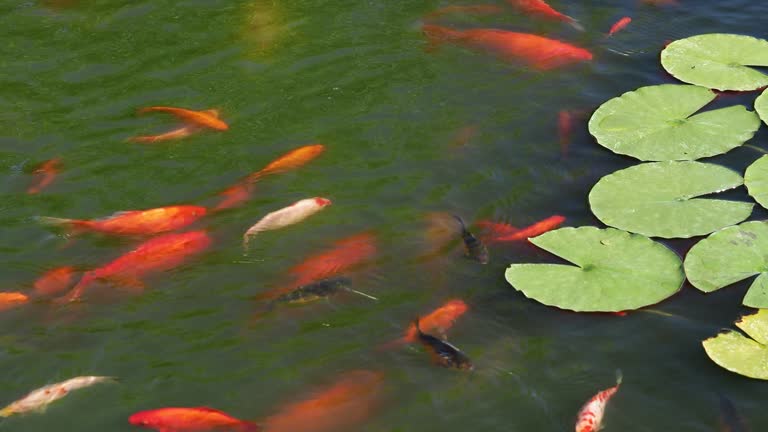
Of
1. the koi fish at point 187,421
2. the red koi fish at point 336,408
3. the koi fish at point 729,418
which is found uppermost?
the koi fish at point 187,421

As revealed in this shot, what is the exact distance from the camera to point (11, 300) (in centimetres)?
412

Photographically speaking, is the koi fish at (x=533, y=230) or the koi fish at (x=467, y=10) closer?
the koi fish at (x=533, y=230)

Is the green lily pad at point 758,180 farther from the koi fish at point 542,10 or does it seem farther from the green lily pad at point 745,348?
the koi fish at point 542,10

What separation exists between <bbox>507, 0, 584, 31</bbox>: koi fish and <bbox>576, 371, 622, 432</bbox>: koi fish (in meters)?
3.02

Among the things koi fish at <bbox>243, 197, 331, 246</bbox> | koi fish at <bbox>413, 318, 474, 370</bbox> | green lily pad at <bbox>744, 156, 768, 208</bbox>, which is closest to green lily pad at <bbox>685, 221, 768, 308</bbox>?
green lily pad at <bbox>744, 156, 768, 208</bbox>

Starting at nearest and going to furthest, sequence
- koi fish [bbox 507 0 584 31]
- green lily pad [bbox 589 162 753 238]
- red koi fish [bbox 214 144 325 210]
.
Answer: green lily pad [bbox 589 162 753 238], red koi fish [bbox 214 144 325 210], koi fish [bbox 507 0 584 31]

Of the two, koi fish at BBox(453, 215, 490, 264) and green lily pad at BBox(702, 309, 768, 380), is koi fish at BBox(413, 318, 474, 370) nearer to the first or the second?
koi fish at BBox(453, 215, 490, 264)

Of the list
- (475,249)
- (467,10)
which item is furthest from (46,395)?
(467,10)

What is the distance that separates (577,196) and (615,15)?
6.39 ft

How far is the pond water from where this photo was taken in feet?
12.1

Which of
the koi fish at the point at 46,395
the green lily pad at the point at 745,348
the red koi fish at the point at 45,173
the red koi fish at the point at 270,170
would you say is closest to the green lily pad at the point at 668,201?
the green lily pad at the point at 745,348

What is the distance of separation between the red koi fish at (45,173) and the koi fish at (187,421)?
1715 mm

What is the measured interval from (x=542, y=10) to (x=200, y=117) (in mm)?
2309

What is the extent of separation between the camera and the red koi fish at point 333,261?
4.18 meters
